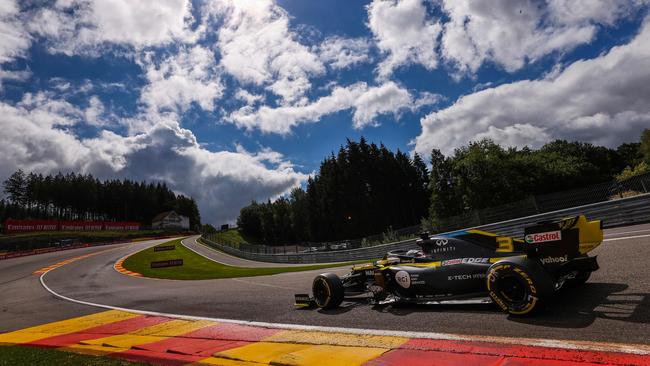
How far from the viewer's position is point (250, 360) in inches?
223

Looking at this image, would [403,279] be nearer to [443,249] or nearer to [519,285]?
[443,249]

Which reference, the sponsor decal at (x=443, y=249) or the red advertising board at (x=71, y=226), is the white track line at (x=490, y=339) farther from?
the red advertising board at (x=71, y=226)

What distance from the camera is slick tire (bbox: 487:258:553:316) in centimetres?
555

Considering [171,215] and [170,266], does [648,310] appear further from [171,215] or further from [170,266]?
[171,215]

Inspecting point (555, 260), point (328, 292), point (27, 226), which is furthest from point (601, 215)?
point (27, 226)

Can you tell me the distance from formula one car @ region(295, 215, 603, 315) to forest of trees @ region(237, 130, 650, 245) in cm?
3953

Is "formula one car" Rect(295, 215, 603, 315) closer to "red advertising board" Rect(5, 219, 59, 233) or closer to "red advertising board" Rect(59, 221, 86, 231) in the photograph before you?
"red advertising board" Rect(5, 219, 59, 233)

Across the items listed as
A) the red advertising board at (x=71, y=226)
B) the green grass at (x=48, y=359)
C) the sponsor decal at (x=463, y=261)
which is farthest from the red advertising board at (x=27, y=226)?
the sponsor decal at (x=463, y=261)

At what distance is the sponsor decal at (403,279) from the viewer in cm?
751

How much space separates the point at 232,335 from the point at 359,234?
63.7m

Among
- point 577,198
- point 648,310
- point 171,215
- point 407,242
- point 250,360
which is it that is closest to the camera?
point 648,310

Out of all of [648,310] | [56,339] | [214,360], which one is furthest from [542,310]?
[56,339]

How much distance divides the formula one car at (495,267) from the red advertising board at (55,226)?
320 feet

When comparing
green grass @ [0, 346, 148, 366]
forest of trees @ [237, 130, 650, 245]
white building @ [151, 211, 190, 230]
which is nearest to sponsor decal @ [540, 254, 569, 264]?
green grass @ [0, 346, 148, 366]
